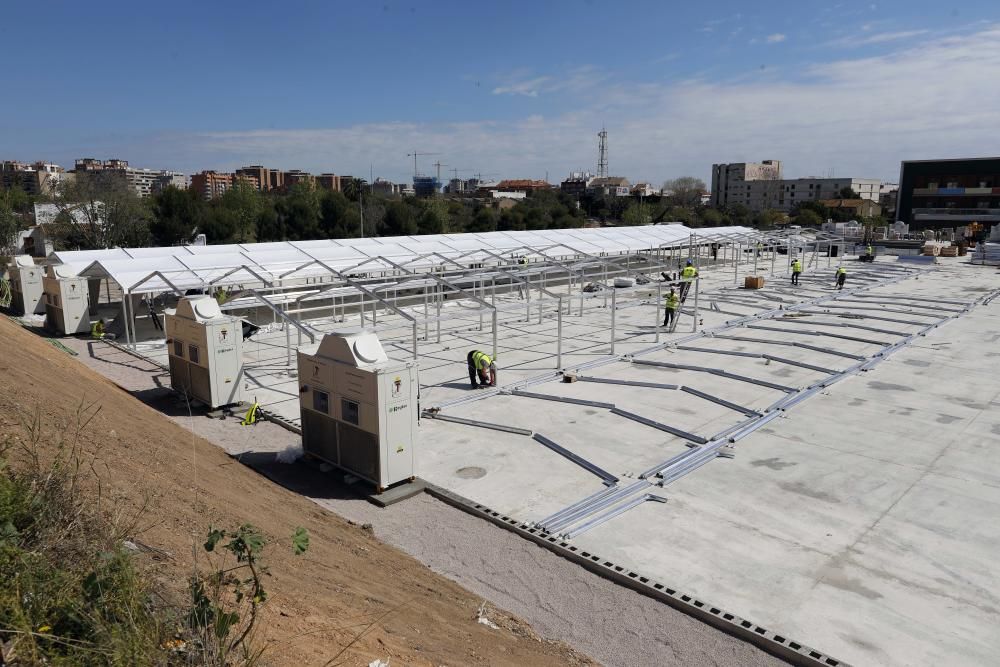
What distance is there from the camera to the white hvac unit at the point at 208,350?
42.7ft

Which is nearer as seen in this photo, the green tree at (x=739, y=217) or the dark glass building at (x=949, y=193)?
the dark glass building at (x=949, y=193)

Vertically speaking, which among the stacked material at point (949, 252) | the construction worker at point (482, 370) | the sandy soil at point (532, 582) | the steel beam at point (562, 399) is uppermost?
the stacked material at point (949, 252)

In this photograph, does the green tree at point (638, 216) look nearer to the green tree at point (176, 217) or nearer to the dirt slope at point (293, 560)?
the green tree at point (176, 217)

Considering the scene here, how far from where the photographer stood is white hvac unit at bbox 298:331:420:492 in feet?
31.3

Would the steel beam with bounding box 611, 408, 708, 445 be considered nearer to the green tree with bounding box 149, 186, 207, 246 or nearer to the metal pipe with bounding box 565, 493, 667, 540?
the metal pipe with bounding box 565, 493, 667, 540

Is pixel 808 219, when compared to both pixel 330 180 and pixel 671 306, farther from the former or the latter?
pixel 330 180

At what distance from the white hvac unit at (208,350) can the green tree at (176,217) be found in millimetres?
33554

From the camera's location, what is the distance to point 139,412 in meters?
11.6

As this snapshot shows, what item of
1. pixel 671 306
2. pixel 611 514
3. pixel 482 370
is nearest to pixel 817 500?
pixel 611 514

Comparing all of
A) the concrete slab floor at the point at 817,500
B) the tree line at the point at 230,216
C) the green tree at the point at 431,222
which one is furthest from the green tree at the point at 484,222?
the concrete slab floor at the point at 817,500

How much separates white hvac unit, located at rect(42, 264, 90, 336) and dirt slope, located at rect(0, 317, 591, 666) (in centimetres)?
1100

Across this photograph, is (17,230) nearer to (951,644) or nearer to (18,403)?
(18,403)

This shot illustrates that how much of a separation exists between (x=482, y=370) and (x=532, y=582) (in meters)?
7.74

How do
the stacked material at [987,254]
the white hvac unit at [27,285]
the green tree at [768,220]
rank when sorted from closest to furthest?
the white hvac unit at [27,285] < the stacked material at [987,254] < the green tree at [768,220]
